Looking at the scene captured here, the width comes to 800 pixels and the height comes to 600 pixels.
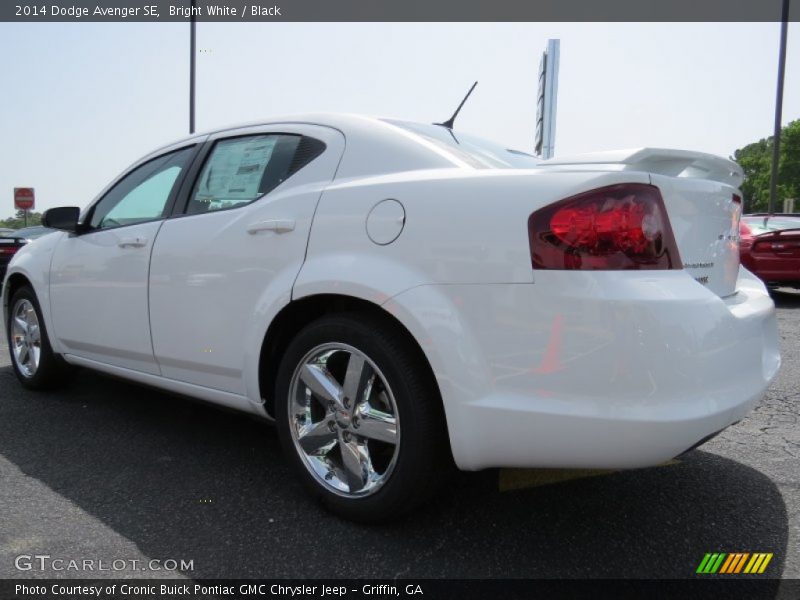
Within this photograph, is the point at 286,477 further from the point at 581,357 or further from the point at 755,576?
the point at 755,576

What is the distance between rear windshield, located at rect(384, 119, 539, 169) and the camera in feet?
7.95

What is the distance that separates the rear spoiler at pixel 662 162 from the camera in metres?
2.09

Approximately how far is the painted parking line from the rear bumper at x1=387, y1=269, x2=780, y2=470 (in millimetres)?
728

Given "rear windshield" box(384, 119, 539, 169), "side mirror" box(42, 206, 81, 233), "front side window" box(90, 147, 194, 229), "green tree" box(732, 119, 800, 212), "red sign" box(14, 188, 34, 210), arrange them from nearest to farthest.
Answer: "rear windshield" box(384, 119, 539, 169)
"front side window" box(90, 147, 194, 229)
"side mirror" box(42, 206, 81, 233)
"red sign" box(14, 188, 34, 210)
"green tree" box(732, 119, 800, 212)

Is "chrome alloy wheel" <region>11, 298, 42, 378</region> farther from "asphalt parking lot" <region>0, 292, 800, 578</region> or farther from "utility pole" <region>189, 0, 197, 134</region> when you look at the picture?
"utility pole" <region>189, 0, 197, 134</region>

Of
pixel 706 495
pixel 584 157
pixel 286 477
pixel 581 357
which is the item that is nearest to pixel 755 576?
pixel 706 495

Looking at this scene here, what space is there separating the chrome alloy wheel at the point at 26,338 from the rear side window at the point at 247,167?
1.88 m

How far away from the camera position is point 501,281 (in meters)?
1.95

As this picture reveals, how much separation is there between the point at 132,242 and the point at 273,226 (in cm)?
106

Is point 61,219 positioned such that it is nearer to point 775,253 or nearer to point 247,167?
point 247,167

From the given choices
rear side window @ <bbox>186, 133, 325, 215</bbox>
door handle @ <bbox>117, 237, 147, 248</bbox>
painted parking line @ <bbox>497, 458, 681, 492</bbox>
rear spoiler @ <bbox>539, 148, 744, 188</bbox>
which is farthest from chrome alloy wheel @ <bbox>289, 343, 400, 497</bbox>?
door handle @ <bbox>117, 237, 147, 248</bbox>

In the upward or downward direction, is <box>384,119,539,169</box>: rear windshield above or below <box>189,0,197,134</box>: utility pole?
below

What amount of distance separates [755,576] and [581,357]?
3.02 ft

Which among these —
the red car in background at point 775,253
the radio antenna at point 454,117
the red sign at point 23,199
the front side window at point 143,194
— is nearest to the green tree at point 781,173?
the red car in background at point 775,253
